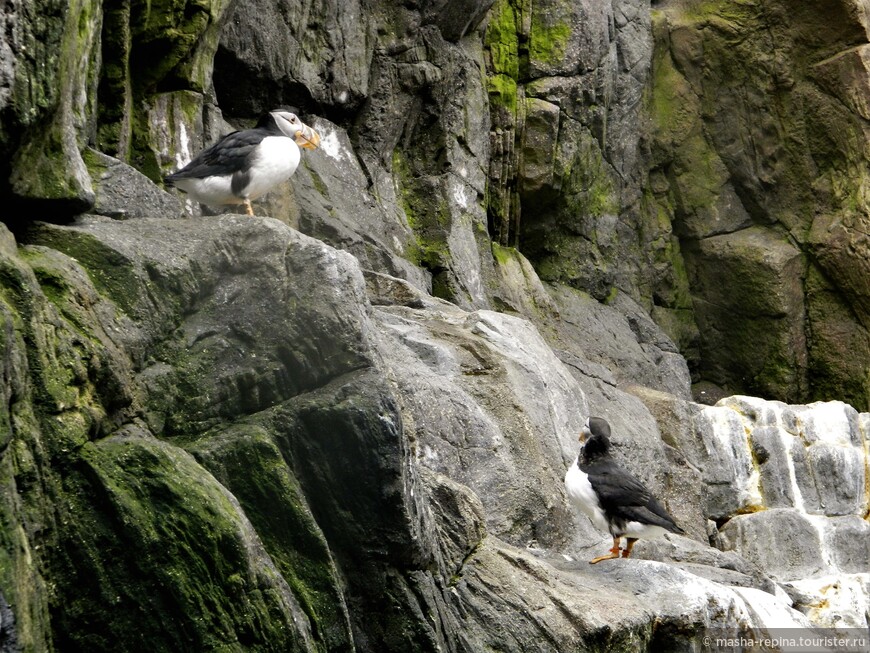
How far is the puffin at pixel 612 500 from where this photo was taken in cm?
741

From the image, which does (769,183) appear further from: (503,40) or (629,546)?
(629,546)

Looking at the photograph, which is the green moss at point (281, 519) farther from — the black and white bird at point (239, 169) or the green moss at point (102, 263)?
the black and white bird at point (239, 169)

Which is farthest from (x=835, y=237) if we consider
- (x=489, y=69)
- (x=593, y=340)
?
(x=489, y=69)

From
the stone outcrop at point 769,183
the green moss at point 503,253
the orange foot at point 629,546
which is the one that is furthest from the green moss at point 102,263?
the stone outcrop at point 769,183

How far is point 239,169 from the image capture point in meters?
7.27

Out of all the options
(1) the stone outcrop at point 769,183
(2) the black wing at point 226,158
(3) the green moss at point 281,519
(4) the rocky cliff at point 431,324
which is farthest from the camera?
(1) the stone outcrop at point 769,183

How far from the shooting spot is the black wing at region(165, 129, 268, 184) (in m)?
7.27

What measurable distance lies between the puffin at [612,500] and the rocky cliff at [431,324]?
28 cm

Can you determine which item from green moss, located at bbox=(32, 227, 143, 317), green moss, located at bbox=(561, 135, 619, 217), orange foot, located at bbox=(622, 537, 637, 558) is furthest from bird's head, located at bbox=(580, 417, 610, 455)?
green moss, located at bbox=(561, 135, 619, 217)

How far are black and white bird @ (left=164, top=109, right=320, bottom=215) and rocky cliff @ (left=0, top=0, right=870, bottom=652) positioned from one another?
1.30 ft

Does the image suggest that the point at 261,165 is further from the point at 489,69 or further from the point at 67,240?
the point at 489,69

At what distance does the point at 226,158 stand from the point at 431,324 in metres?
2.57

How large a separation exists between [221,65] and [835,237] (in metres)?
9.33

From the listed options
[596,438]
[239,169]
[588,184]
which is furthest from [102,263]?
[588,184]
